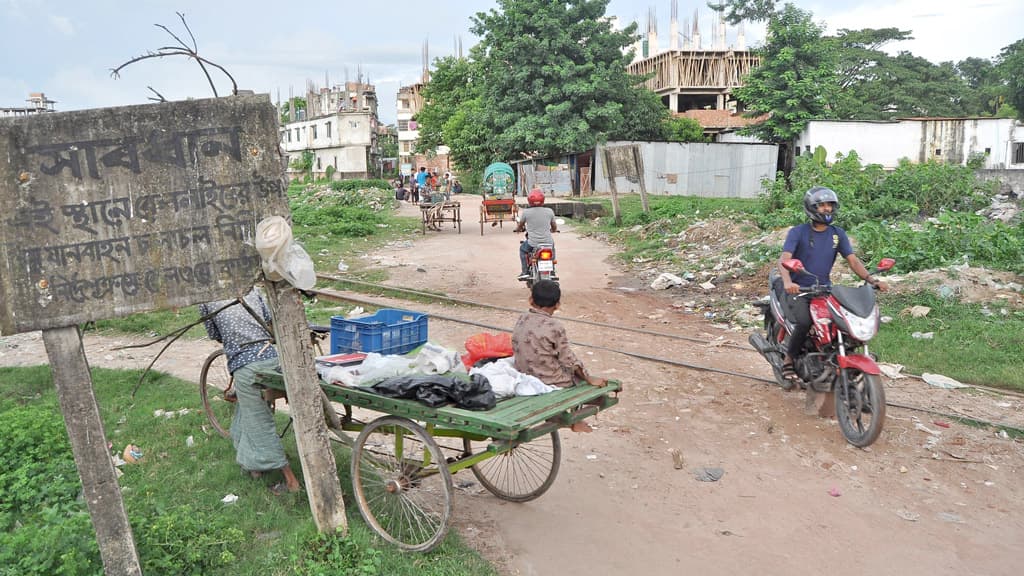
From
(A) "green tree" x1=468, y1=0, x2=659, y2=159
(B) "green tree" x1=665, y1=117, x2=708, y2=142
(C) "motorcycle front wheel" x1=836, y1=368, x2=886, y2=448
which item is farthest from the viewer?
(B) "green tree" x1=665, y1=117, x2=708, y2=142

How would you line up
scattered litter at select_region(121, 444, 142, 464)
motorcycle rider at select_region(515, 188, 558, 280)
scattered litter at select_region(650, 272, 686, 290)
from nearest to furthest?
1. scattered litter at select_region(121, 444, 142, 464)
2. motorcycle rider at select_region(515, 188, 558, 280)
3. scattered litter at select_region(650, 272, 686, 290)

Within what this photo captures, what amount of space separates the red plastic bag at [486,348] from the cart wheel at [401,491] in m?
0.79

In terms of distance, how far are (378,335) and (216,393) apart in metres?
2.97

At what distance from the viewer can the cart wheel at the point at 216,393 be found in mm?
6422

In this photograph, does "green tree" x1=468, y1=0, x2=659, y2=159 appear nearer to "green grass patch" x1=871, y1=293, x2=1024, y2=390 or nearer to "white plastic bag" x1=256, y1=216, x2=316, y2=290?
"green grass patch" x1=871, y1=293, x2=1024, y2=390

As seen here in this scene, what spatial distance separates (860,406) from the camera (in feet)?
19.1

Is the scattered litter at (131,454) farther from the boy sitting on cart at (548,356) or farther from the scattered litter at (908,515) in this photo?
the scattered litter at (908,515)

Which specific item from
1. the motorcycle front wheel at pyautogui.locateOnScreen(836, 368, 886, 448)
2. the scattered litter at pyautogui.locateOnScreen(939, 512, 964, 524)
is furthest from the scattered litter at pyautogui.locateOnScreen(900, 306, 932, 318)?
the scattered litter at pyautogui.locateOnScreen(939, 512, 964, 524)

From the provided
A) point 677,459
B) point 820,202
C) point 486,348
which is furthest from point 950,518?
point 486,348

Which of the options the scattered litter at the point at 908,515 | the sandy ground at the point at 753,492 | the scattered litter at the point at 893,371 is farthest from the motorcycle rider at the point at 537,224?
the scattered litter at the point at 908,515

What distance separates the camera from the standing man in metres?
5.12

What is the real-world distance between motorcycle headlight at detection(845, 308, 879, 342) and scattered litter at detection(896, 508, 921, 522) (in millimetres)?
1436

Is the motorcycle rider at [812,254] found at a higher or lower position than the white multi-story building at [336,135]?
lower

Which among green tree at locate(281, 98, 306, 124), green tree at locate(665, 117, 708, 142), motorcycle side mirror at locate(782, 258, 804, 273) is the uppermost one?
green tree at locate(281, 98, 306, 124)
